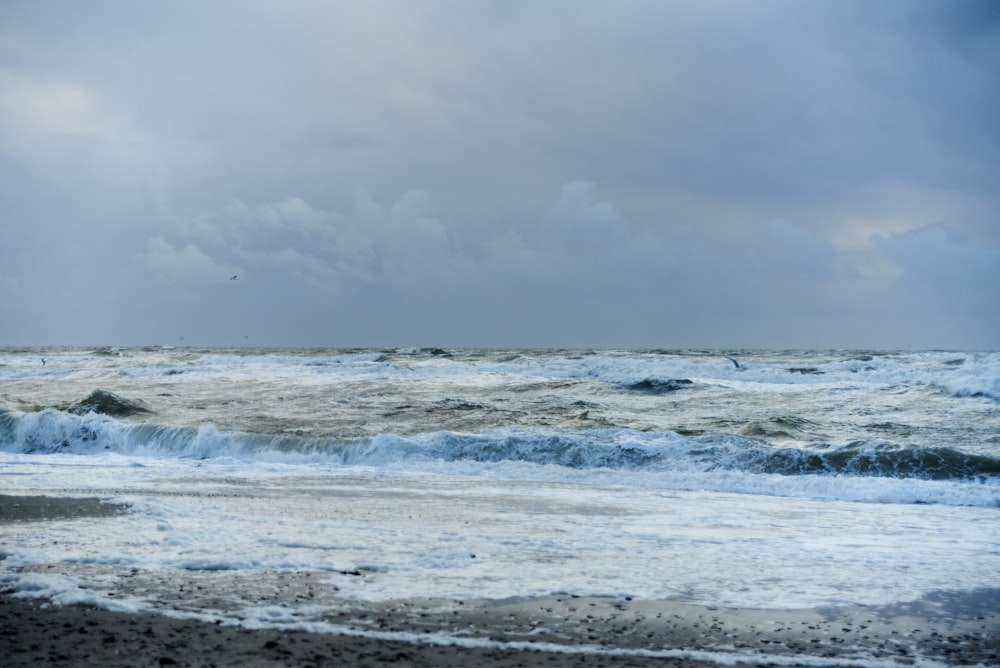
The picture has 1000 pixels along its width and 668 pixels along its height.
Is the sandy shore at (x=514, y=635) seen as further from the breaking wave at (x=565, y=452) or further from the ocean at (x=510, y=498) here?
the breaking wave at (x=565, y=452)

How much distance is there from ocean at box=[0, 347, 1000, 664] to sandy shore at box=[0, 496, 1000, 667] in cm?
23

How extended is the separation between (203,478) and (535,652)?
1073 cm

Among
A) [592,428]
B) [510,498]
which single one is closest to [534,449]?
[592,428]

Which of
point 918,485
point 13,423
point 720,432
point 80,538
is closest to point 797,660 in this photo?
point 80,538

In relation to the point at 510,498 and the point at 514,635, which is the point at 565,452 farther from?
the point at 514,635

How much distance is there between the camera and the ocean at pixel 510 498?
766 cm

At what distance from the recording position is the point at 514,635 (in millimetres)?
6156

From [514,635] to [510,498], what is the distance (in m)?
7.00

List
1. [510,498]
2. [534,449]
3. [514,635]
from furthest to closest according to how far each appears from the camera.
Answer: [534,449]
[510,498]
[514,635]

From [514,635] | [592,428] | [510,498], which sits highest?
[592,428]

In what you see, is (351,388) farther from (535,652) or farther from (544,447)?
(535,652)

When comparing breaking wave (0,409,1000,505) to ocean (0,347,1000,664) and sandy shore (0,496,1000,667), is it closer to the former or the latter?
ocean (0,347,1000,664)

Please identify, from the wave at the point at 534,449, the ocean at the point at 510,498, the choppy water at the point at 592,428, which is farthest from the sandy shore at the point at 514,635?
the wave at the point at 534,449

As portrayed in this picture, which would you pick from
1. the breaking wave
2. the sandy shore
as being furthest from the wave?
the sandy shore
